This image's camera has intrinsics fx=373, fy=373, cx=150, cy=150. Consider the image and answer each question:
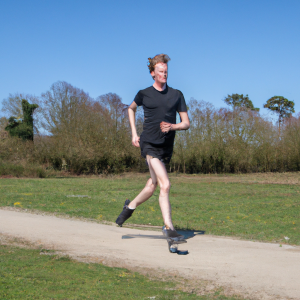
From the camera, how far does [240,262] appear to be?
418 centimetres

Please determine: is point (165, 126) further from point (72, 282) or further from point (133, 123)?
point (72, 282)

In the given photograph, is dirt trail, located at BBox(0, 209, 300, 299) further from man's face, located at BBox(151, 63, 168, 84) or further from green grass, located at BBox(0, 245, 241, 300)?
man's face, located at BBox(151, 63, 168, 84)

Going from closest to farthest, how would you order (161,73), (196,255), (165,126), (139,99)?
1. (196,255)
2. (165,126)
3. (161,73)
4. (139,99)

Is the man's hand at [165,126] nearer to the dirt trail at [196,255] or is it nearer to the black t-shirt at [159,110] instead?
the black t-shirt at [159,110]

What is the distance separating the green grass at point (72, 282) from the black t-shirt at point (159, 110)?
6.05 feet

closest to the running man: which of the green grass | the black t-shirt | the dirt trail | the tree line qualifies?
the black t-shirt

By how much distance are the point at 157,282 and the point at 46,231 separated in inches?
109

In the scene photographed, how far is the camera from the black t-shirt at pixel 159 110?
5066mm

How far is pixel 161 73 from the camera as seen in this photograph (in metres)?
5.20

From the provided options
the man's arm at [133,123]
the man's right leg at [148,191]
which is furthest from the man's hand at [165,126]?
the man's right leg at [148,191]

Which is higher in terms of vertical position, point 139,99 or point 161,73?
point 161,73

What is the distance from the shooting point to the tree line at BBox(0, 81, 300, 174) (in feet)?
122

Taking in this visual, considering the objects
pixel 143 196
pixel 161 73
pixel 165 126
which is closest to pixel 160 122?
pixel 165 126

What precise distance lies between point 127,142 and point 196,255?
33948 mm
